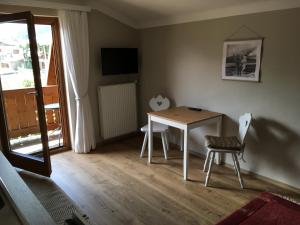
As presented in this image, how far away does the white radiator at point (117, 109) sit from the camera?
13.3ft

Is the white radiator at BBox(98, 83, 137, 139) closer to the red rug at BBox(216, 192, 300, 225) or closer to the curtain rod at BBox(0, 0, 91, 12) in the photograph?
the curtain rod at BBox(0, 0, 91, 12)

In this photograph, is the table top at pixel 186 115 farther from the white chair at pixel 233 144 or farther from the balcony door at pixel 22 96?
the balcony door at pixel 22 96

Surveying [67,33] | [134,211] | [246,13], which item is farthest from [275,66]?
[67,33]

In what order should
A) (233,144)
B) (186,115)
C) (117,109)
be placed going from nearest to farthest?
1. (233,144)
2. (186,115)
3. (117,109)

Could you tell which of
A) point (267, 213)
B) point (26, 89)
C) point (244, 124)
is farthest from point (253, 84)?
point (26, 89)

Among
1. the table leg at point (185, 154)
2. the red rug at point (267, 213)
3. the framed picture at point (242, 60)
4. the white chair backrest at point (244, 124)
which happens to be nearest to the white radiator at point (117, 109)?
the table leg at point (185, 154)

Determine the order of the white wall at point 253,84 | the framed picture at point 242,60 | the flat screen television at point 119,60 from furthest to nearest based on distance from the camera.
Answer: the flat screen television at point 119,60 → the framed picture at point 242,60 → the white wall at point 253,84

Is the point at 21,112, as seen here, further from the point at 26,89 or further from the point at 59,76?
the point at 59,76

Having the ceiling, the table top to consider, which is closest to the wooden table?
the table top

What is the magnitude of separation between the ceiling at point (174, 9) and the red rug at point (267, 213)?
6.34 feet

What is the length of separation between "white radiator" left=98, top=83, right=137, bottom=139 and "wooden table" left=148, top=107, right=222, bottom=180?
981mm

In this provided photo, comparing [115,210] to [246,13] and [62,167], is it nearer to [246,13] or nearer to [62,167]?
[62,167]

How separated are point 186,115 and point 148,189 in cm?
104

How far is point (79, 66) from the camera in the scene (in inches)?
144
